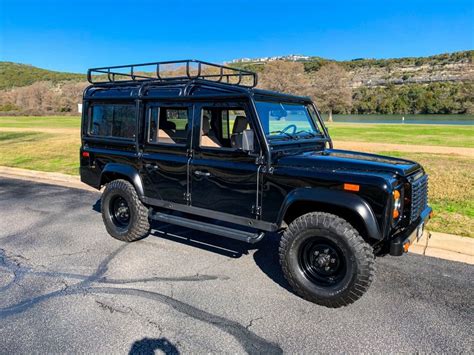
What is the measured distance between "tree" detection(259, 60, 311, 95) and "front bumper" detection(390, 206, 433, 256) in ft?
150

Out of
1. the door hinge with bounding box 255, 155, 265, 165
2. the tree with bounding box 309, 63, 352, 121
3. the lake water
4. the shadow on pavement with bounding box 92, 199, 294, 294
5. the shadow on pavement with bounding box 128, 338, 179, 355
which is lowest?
the shadow on pavement with bounding box 128, 338, 179, 355

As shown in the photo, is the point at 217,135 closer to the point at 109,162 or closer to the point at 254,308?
the point at 109,162

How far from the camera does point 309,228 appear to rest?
3.74 m

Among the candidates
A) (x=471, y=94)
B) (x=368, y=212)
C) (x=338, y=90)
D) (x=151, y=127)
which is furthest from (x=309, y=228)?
(x=471, y=94)

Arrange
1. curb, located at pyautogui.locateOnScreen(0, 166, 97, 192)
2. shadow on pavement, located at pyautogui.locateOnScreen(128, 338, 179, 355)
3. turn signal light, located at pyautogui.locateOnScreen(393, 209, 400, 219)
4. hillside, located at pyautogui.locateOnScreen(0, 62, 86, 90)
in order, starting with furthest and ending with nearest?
hillside, located at pyautogui.locateOnScreen(0, 62, 86, 90), curb, located at pyautogui.locateOnScreen(0, 166, 97, 192), turn signal light, located at pyautogui.locateOnScreen(393, 209, 400, 219), shadow on pavement, located at pyautogui.locateOnScreen(128, 338, 179, 355)

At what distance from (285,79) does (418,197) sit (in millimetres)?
49534

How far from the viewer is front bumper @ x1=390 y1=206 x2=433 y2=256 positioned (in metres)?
3.54

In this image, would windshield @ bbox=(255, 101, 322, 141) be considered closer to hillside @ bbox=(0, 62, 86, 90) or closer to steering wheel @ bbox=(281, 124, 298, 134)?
steering wheel @ bbox=(281, 124, 298, 134)

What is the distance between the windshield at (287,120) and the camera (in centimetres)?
425

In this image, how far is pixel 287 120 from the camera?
4.66m

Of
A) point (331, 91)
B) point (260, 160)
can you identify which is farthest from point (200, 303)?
point (331, 91)

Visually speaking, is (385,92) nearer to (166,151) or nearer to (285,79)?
(285,79)

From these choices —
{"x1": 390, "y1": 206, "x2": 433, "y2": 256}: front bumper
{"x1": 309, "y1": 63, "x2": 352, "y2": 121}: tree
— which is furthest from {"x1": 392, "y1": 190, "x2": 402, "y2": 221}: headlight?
{"x1": 309, "y1": 63, "x2": 352, "y2": 121}: tree

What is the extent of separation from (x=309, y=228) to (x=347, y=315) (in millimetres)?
869
